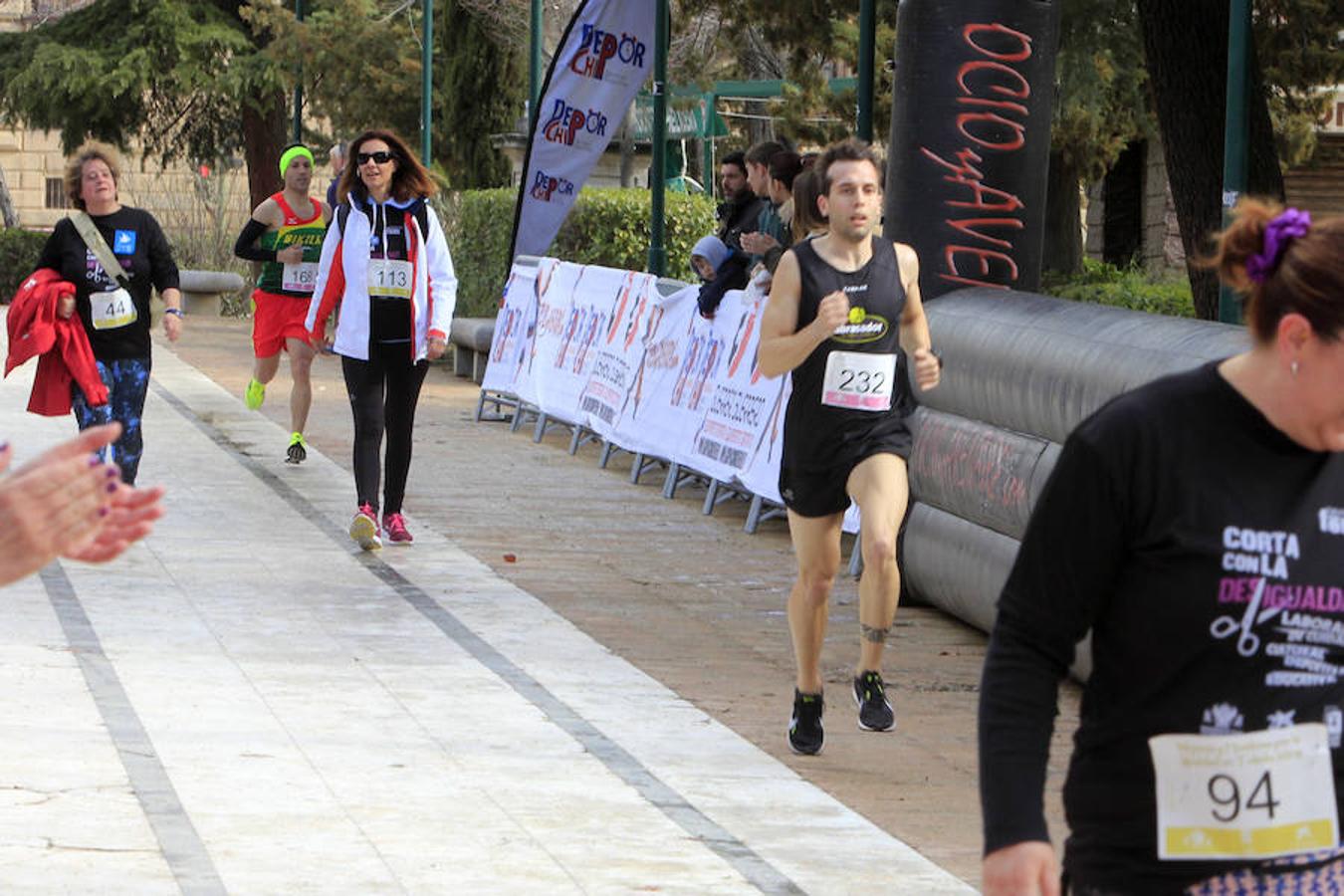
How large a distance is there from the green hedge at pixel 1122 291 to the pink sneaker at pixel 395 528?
4442 millimetres

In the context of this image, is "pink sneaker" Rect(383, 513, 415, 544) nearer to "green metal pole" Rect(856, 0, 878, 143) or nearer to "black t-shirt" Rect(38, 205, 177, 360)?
"black t-shirt" Rect(38, 205, 177, 360)

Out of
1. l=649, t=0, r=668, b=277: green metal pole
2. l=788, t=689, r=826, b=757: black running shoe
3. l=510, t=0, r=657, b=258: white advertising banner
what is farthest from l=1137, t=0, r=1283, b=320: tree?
l=788, t=689, r=826, b=757: black running shoe

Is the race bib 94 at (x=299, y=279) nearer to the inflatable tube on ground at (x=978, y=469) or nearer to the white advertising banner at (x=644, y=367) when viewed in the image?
the white advertising banner at (x=644, y=367)

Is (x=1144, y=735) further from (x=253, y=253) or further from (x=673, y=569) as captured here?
(x=253, y=253)

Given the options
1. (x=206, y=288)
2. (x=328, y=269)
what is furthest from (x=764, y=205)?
(x=206, y=288)

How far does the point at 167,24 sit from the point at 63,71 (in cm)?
165

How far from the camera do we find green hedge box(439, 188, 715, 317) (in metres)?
22.9

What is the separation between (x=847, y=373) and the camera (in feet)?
24.8

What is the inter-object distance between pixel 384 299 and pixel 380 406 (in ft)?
1.73

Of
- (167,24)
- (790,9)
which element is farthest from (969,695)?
(167,24)

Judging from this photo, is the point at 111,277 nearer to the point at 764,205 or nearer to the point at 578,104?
the point at 764,205

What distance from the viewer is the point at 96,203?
11383mm

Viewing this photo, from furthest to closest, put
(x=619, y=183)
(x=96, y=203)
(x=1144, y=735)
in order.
→ (x=619, y=183)
(x=96, y=203)
(x=1144, y=735)

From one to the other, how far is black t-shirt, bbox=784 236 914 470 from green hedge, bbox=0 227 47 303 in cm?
3113
